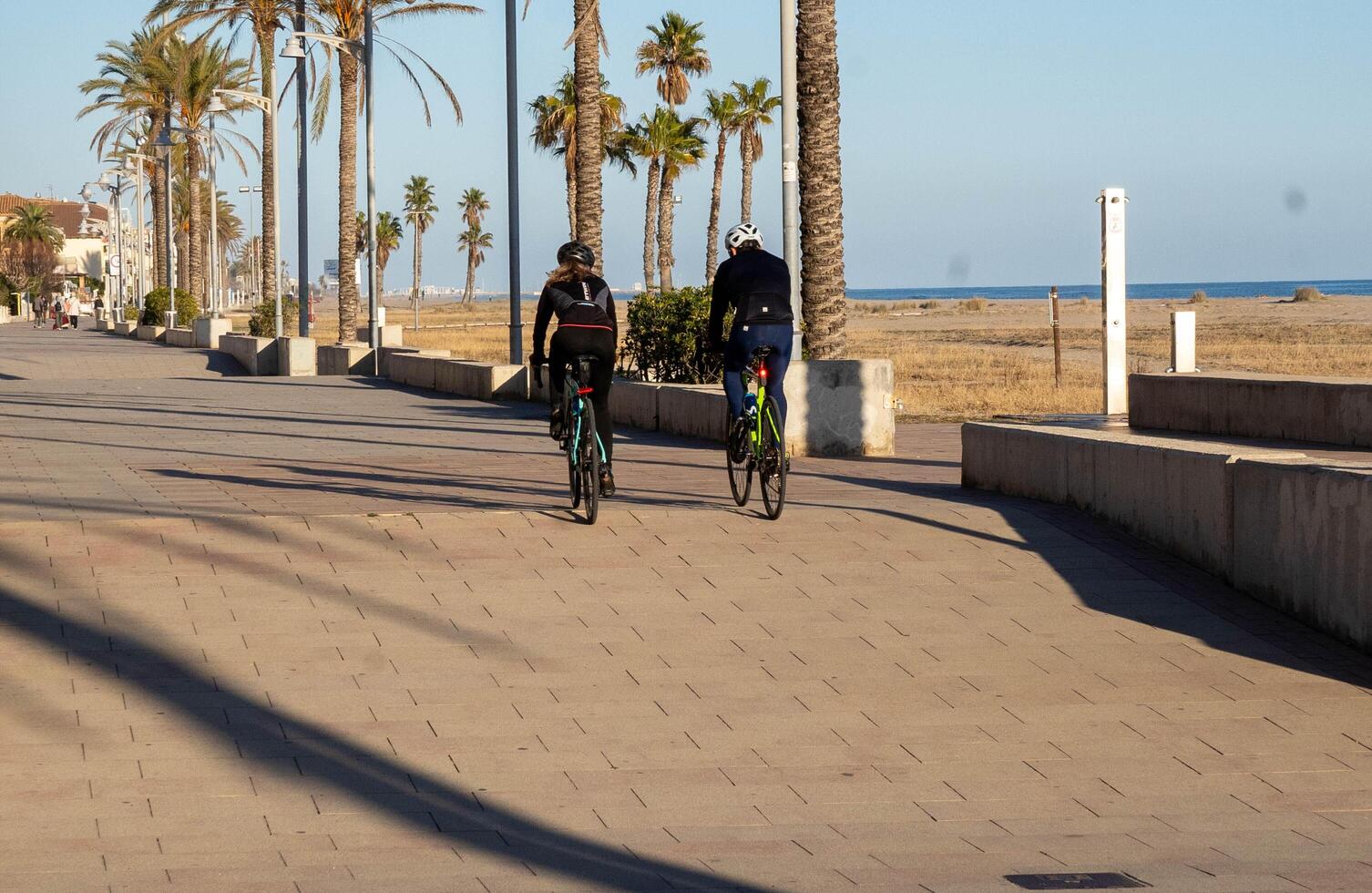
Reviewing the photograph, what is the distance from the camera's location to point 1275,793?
5.66 metres

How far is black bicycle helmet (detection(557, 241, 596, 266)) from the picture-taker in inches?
408

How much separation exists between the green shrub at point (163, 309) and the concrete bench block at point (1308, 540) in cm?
5739

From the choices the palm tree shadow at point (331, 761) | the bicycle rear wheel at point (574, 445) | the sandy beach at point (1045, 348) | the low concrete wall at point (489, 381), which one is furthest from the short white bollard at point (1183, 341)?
the palm tree shadow at point (331, 761)

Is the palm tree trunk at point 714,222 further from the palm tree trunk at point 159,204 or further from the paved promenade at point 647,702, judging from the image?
the paved promenade at point 647,702

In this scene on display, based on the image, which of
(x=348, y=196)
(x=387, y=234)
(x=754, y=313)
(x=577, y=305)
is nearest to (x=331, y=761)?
(x=577, y=305)

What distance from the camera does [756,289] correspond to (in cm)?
1061

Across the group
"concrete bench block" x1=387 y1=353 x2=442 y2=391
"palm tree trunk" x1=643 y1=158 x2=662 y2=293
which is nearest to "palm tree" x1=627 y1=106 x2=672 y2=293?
"palm tree trunk" x1=643 y1=158 x2=662 y2=293

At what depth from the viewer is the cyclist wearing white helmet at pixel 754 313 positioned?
10.6m

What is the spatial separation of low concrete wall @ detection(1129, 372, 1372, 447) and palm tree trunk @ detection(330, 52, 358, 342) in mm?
25540

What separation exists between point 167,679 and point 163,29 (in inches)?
1487

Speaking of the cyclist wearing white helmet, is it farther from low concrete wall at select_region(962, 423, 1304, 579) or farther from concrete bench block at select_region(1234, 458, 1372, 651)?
concrete bench block at select_region(1234, 458, 1372, 651)

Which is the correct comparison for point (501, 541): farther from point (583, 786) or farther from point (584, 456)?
point (583, 786)

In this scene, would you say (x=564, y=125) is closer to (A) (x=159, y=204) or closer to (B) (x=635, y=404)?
(A) (x=159, y=204)

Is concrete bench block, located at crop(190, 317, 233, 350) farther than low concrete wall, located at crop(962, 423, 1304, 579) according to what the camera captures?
Yes
